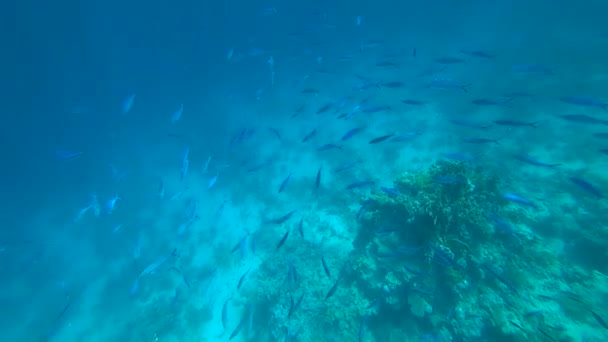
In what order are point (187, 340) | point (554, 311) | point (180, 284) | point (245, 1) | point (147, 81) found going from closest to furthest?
1. point (554, 311)
2. point (187, 340)
3. point (180, 284)
4. point (147, 81)
5. point (245, 1)

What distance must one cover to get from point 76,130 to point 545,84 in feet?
190

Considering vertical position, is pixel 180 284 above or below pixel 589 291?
below

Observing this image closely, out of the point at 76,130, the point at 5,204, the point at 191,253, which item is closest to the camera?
the point at 191,253

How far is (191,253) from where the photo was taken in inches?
601

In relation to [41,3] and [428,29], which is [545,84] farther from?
[41,3]

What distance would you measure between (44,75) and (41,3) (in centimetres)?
2503

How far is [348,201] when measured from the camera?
41.9ft

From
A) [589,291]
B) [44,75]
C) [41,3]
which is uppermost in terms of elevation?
[41,3]

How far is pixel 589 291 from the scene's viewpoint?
6617 millimetres

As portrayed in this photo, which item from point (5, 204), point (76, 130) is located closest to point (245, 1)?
point (76, 130)

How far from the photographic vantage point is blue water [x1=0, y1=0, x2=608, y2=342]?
271 inches

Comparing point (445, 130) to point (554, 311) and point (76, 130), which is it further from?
point (76, 130)

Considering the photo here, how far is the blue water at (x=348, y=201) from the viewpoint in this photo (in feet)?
22.6

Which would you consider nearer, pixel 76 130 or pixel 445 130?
pixel 445 130
